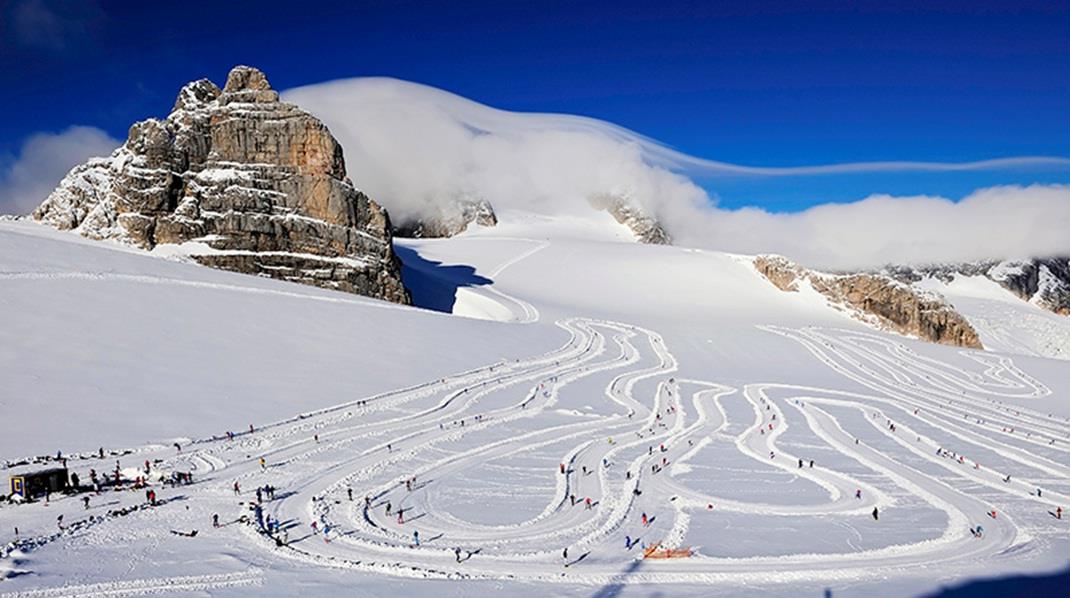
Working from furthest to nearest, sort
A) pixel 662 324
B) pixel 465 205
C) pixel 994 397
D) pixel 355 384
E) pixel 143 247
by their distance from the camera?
pixel 465 205
pixel 662 324
pixel 143 247
pixel 994 397
pixel 355 384

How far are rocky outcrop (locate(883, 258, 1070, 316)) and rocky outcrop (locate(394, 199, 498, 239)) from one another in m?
109

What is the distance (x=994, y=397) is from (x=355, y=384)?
54.8m

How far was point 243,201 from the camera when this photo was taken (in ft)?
223

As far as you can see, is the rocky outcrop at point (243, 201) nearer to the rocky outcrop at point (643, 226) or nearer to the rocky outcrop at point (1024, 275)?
the rocky outcrop at point (643, 226)

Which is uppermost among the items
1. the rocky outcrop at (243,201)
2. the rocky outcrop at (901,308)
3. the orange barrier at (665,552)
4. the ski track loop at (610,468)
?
the rocky outcrop at (243,201)

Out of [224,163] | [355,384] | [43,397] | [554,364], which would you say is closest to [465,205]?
[224,163]

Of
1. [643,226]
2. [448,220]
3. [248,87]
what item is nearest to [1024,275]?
[643,226]

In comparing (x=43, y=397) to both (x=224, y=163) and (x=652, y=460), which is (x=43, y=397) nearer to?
(x=652, y=460)

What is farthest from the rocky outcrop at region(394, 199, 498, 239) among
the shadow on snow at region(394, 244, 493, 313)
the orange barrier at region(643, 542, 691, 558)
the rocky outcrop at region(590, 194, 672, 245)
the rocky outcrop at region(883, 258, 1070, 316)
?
the orange barrier at region(643, 542, 691, 558)

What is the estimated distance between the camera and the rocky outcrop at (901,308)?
96750mm

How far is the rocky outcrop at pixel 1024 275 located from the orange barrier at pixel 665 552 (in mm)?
179294

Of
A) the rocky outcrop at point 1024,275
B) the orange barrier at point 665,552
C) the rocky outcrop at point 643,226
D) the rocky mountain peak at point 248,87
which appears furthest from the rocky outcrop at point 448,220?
the orange barrier at point 665,552

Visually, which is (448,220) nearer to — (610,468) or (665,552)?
(610,468)

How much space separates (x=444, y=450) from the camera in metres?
31.2
